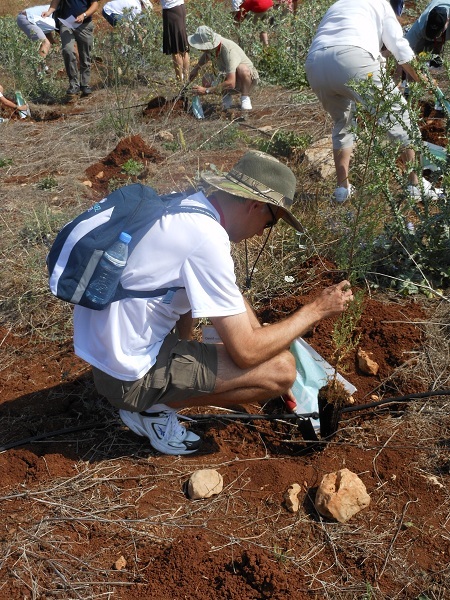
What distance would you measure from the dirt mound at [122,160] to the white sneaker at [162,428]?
11.5ft

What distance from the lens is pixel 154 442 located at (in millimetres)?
3133

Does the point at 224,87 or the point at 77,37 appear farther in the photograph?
the point at 77,37

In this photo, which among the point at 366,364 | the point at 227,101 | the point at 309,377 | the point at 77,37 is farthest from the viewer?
the point at 77,37

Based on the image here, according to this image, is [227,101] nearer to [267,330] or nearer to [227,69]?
[227,69]

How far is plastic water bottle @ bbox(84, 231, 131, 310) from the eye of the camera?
267cm

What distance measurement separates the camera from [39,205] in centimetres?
570

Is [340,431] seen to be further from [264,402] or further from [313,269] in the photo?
[313,269]

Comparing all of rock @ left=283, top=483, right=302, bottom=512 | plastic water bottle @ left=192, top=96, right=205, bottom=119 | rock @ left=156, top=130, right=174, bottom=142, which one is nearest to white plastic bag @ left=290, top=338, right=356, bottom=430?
rock @ left=283, top=483, right=302, bottom=512

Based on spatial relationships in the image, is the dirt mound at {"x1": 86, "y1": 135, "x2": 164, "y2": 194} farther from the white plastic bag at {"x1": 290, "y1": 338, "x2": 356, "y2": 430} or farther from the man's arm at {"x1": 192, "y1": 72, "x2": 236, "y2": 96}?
the white plastic bag at {"x1": 290, "y1": 338, "x2": 356, "y2": 430}

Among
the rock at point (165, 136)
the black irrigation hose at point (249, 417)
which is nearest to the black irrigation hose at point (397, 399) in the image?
the black irrigation hose at point (249, 417)

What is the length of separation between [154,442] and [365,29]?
124 inches

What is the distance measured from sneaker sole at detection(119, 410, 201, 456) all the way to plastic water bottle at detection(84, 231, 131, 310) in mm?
674

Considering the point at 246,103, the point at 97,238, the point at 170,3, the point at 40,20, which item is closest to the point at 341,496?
the point at 97,238

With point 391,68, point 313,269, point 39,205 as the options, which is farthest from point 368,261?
point 39,205
